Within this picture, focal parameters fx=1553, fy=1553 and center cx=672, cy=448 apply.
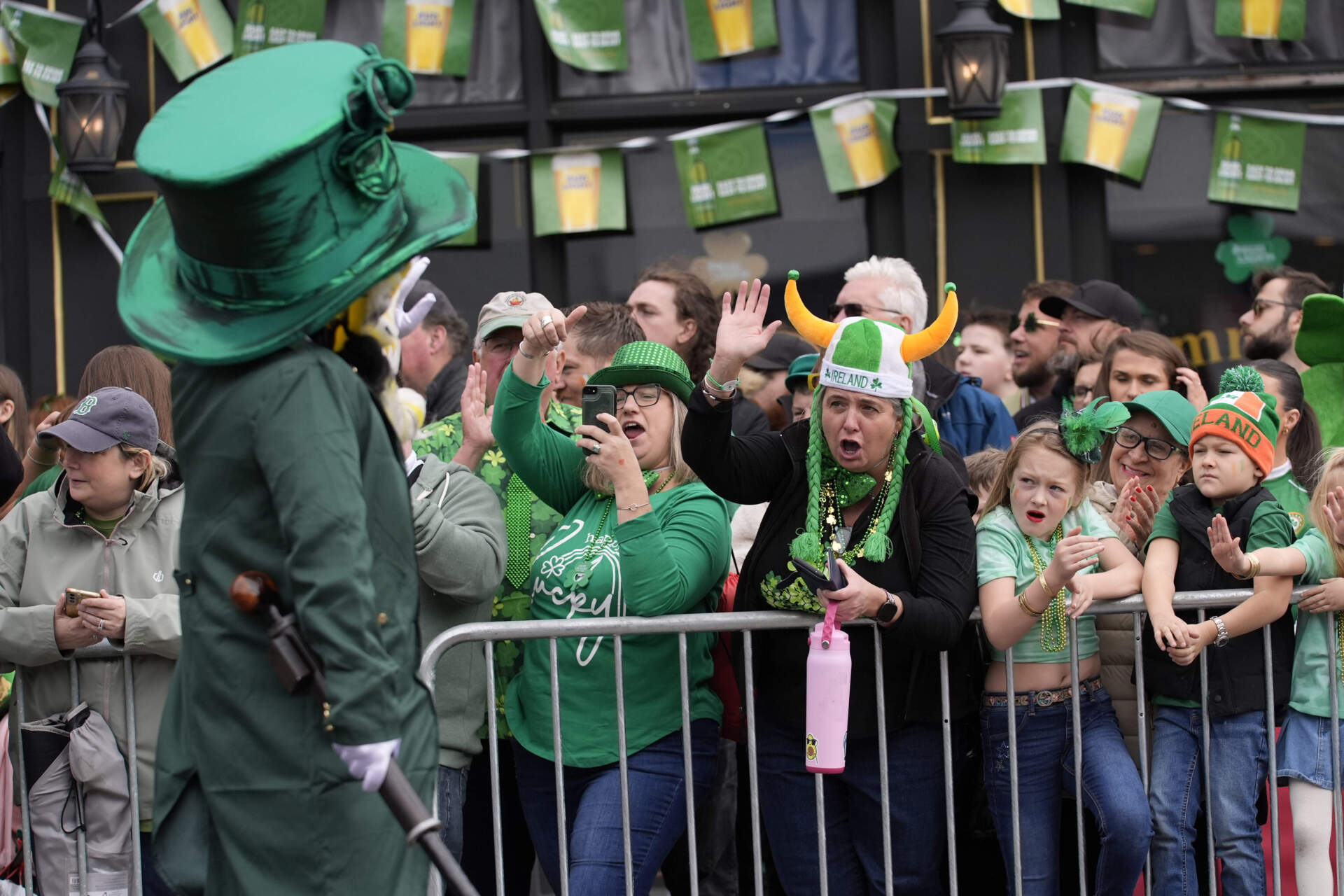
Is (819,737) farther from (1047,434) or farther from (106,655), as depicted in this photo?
(106,655)

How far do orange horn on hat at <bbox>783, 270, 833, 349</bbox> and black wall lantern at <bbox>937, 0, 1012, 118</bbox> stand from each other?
384 cm

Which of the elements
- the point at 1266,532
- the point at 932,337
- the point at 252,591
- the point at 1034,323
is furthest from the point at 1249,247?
the point at 252,591

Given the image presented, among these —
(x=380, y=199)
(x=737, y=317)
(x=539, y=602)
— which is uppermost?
(x=380, y=199)

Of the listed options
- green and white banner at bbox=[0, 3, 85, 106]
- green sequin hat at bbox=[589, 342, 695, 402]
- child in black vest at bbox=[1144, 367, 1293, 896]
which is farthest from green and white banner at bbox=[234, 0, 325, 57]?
child in black vest at bbox=[1144, 367, 1293, 896]

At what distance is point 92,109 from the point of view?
797 cm

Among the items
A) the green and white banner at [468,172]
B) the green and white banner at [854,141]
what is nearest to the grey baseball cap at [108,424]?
the green and white banner at [468,172]

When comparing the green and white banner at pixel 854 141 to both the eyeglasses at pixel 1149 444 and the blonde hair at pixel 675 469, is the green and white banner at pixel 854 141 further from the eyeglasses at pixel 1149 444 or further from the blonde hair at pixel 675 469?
the blonde hair at pixel 675 469

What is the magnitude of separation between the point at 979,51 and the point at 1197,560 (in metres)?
3.95

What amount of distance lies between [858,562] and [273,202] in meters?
1.98

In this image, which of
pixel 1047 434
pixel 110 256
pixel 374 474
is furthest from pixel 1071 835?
pixel 110 256

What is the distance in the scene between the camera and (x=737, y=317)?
4.10m

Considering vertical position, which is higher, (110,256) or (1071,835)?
(110,256)

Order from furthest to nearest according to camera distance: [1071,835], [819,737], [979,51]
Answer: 1. [979,51]
2. [1071,835]
3. [819,737]

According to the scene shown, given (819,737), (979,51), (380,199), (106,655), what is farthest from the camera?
(979,51)
